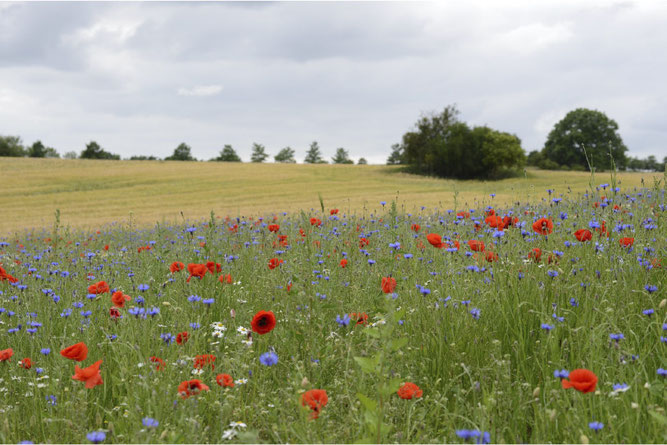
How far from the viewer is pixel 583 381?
71.7 inches

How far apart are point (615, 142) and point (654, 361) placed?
3188 inches

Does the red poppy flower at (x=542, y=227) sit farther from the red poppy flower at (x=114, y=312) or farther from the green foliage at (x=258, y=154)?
the green foliage at (x=258, y=154)

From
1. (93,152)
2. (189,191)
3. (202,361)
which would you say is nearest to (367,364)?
(202,361)

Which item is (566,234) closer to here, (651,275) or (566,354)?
(651,275)

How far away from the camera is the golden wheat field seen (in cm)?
2258

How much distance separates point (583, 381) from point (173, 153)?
12300 cm

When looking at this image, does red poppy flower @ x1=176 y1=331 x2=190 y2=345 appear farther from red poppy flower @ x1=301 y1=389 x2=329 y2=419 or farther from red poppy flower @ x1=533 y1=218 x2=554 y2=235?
red poppy flower @ x1=533 y1=218 x2=554 y2=235

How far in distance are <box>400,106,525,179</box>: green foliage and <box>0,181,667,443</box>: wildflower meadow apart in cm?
4812

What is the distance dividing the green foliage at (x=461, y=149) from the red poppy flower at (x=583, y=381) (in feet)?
167

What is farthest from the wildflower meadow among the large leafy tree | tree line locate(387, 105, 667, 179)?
the large leafy tree

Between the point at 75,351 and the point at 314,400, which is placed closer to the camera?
the point at 314,400

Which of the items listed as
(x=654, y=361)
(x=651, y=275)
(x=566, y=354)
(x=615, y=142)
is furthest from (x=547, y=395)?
(x=615, y=142)

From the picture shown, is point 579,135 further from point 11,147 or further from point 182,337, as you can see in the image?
point 11,147

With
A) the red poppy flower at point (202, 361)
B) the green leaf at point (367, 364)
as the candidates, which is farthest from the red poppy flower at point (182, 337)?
the green leaf at point (367, 364)
